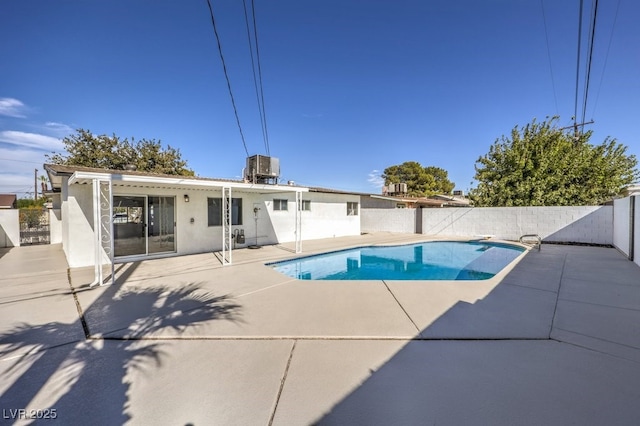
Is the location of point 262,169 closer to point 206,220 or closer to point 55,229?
point 206,220

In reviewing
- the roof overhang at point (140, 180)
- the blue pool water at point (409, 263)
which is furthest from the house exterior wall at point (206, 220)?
the blue pool water at point (409, 263)

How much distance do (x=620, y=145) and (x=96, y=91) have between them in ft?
96.2

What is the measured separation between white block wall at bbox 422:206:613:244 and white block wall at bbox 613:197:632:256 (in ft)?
2.24

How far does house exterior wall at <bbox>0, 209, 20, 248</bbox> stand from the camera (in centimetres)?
1191

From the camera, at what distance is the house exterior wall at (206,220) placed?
25.3ft

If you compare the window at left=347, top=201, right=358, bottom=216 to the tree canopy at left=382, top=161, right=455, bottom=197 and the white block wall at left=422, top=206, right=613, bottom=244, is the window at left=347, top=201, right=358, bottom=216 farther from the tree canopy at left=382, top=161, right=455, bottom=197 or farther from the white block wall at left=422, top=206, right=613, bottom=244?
the tree canopy at left=382, top=161, right=455, bottom=197

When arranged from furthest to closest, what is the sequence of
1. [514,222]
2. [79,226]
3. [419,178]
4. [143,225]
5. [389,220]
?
[419,178], [389,220], [514,222], [143,225], [79,226]

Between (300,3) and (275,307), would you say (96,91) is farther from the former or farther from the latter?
(275,307)

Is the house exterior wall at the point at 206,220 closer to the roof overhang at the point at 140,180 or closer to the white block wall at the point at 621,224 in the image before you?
the roof overhang at the point at 140,180

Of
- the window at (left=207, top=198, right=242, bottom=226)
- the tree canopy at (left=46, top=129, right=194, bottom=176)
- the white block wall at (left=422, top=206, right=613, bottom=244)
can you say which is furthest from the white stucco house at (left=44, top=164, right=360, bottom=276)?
the tree canopy at (left=46, top=129, right=194, bottom=176)

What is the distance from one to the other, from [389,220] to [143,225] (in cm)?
1486

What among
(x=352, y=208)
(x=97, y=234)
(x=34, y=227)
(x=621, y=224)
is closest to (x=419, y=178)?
(x=352, y=208)

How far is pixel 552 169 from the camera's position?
15086 mm

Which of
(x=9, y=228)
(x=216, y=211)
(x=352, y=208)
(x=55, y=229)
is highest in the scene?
(x=352, y=208)
